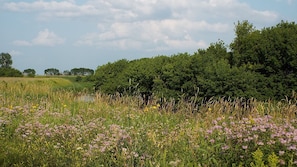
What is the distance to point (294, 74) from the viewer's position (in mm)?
18719

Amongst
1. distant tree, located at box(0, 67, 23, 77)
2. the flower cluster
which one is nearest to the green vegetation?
the flower cluster

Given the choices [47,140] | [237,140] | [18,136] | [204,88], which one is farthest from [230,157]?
[204,88]

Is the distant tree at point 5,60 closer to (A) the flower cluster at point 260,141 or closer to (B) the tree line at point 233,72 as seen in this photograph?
(B) the tree line at point 233,72

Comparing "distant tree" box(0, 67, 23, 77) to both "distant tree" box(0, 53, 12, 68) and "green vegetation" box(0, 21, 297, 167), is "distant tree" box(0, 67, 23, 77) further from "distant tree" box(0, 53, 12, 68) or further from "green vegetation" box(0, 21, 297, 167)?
"green vegetation" box(0, 21, 297, 167)

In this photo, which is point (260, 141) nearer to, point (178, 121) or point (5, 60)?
point (178, 121)

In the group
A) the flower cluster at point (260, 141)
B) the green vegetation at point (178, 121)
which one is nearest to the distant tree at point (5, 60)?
the green vegetation at point (178, 121)

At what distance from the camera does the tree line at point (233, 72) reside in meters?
17.8

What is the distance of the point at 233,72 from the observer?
1794 cm

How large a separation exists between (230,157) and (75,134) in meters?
2.83

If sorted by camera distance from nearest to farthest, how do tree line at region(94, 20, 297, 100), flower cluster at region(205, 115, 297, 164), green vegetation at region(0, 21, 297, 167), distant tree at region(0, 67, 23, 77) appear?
flower cluster at region(205, 115, 297, 164) → green vegetation at region(0, 21, 297, 167) → tree line at region(94, 20, 297, 100) → distant tree at region(0, 67, 23, 77)

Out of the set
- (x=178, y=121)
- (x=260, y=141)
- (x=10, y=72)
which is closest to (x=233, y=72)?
(x=178, y=121)

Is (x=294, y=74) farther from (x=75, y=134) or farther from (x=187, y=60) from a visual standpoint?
(x=75, y=134)

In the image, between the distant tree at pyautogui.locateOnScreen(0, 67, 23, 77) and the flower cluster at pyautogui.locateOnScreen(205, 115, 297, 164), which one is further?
the distant tree at pyautogui.locateOnScreen(0, 67, 23, 77)

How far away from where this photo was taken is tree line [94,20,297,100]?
58.3 ft
